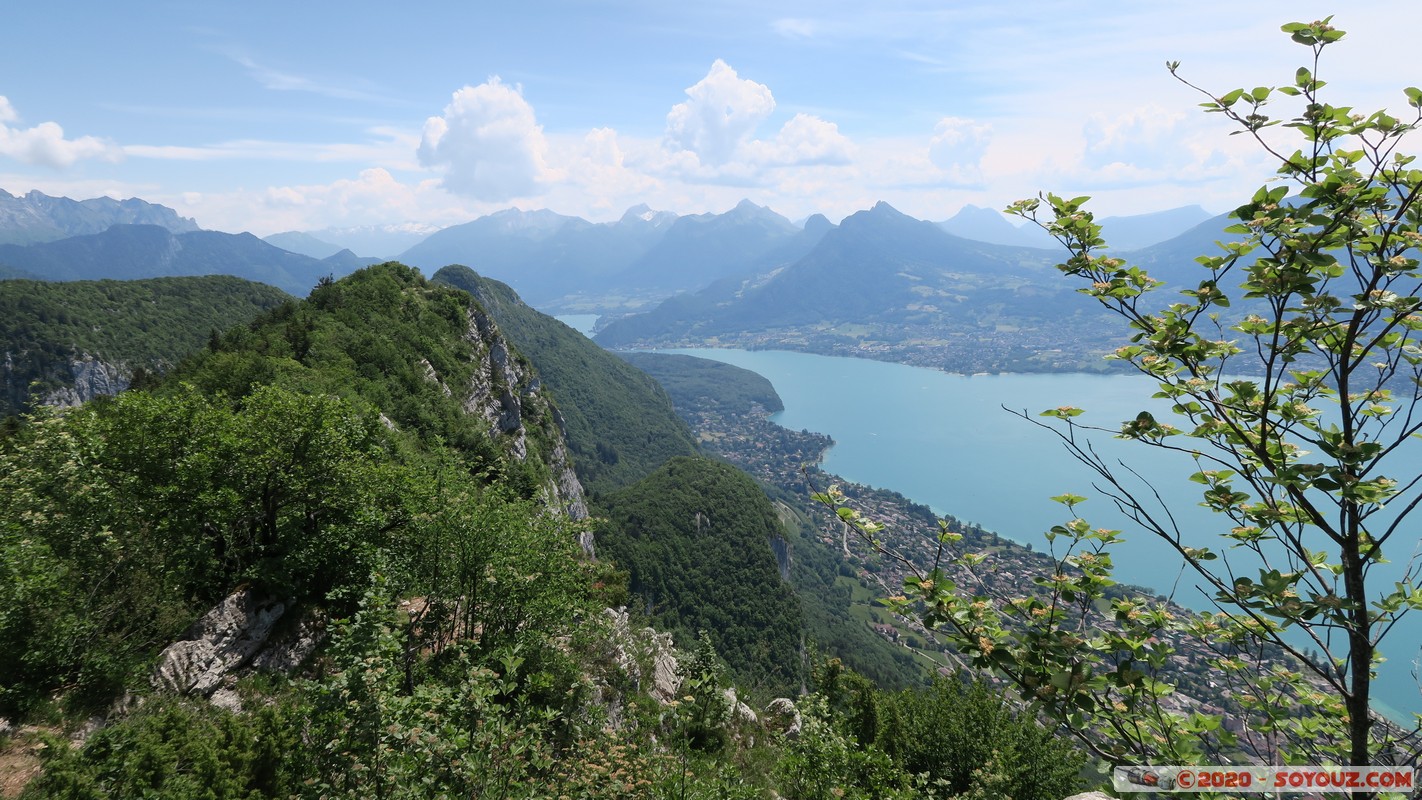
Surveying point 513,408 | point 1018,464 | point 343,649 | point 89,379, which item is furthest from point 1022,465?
point 89,379

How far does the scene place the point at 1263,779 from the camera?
146 inches

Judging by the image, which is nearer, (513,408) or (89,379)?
(513,408)

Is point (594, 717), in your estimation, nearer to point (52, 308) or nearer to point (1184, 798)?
point (1184, 798)

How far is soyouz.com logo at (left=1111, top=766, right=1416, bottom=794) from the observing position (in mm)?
3348

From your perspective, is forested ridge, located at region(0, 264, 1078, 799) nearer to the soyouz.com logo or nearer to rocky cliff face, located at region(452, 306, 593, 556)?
the soyouz.com logo

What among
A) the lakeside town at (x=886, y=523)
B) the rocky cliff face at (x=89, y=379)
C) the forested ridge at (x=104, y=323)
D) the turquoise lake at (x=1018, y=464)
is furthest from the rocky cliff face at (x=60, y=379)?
the turquoise lake at (x=1018, y=464)

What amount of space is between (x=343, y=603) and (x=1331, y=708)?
14.6 m

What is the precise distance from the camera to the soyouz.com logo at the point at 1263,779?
3348mm

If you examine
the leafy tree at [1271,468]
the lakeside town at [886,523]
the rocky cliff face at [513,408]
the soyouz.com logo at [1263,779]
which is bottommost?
the lakeside town at [886,523]

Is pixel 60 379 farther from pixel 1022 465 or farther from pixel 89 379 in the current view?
pixel 1022 465

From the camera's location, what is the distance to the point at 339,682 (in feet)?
17.7

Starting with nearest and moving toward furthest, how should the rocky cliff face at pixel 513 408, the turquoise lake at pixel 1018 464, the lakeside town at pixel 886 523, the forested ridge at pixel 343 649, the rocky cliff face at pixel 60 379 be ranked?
the forested ridge at pixel 343 649, the lakeside town at pixel 886 523, the rocky cliff face at pixel 513 408, the rocky cliff face at pixel 60 379, the turquoise lake at pixel 1018 464

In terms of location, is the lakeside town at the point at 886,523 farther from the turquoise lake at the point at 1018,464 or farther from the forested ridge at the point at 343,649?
the turquoise lake at the point at 1018,464

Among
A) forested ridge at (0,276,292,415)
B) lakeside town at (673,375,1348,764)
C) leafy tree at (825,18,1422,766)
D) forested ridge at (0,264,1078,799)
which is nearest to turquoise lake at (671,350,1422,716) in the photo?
lakeside town at (673,375,1348,764)
